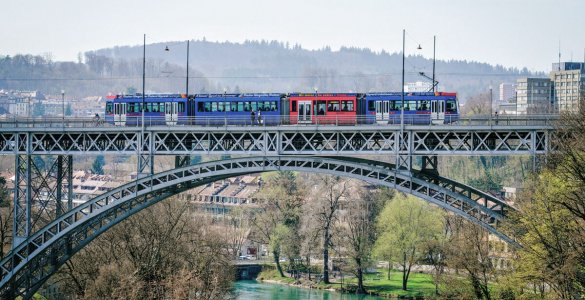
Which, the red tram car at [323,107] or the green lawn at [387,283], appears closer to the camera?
the red tram car at [323,107]

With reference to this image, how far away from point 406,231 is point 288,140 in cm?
4132

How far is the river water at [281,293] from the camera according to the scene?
85.6 m

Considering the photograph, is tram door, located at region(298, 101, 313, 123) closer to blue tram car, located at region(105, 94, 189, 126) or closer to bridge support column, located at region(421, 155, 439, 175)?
blue tram car, located at region(105, 94, 189, 126)

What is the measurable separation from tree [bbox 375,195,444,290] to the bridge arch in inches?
1456

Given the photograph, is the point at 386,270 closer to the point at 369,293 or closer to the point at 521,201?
the point at 369,293

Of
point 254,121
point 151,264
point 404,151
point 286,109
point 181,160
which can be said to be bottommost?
point 151,264

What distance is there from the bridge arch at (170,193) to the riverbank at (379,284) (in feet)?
110

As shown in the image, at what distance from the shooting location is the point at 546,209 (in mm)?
47000

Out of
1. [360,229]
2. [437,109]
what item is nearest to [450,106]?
[437,109]

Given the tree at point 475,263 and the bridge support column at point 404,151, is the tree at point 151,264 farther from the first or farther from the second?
the tree at point 475,263

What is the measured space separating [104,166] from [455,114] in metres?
143

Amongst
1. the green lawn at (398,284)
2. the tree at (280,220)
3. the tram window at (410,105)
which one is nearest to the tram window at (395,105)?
the tram window at (410,105)

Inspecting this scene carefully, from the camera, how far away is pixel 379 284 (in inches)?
3578

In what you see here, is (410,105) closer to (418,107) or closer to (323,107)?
(418,107)
